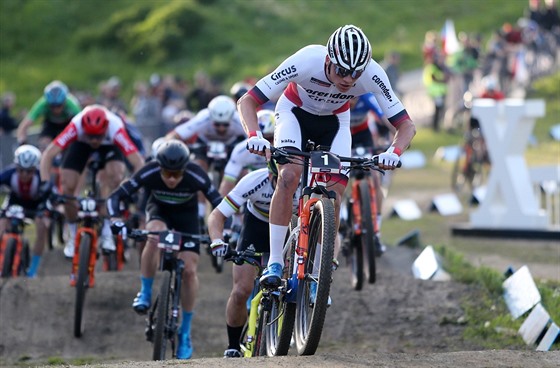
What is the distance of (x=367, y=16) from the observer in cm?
4681

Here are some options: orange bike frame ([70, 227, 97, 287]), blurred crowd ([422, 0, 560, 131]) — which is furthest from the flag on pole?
orange bike frame ([70, 227, 97, 287])

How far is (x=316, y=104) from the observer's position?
30.8 feet

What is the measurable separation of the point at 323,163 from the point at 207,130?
6.44 meters

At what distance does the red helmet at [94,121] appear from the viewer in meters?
14.0

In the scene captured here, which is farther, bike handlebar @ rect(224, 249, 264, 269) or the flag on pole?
the flag on pole

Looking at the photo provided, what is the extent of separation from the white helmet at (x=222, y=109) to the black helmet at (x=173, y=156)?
3309 millimetres

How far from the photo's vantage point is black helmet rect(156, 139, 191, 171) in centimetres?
1098

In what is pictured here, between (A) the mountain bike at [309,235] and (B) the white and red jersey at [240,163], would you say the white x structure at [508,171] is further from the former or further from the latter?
(A) the mountain bike at [309,235]

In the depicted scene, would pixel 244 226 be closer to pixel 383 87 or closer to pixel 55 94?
pixel 383 87

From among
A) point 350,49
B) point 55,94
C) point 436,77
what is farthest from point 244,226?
point 436,77

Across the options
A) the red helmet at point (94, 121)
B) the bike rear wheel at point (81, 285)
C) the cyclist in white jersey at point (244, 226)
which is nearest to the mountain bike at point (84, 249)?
the bike rear wheel at point (81, 285)

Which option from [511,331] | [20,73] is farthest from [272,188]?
[20,73]

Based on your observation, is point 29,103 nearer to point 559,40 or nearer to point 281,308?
point 559,40

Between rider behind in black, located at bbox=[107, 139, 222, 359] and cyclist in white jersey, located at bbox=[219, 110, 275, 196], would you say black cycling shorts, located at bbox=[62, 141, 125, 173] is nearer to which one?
cyclist in white jersey, located at bbox=[219, 110, 275, 196]
